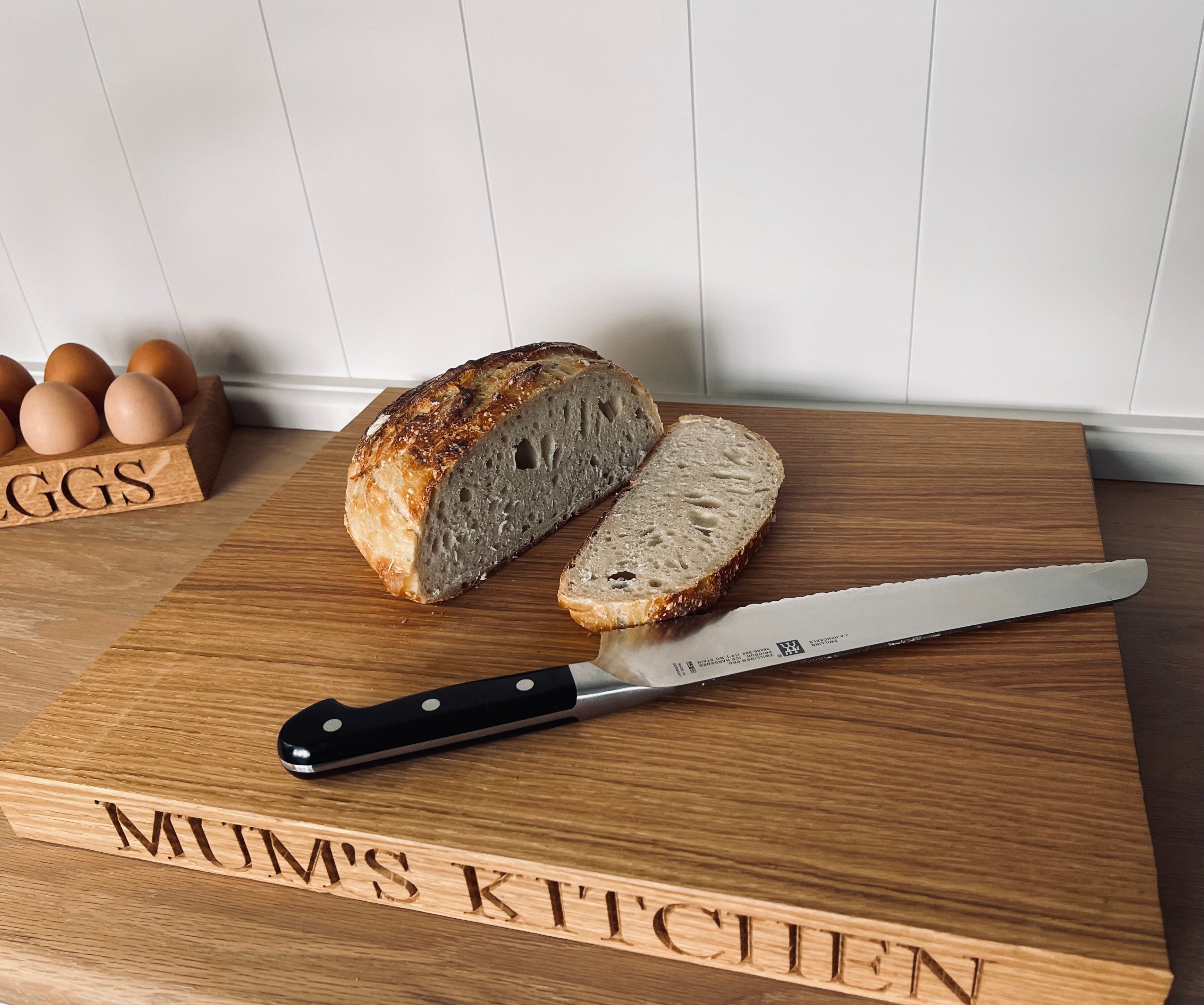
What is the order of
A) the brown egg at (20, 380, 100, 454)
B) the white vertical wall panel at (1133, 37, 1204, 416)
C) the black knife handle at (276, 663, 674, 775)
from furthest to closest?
the brown egg at (20, 380, 100, 454), the white vertical wall panel at (1133, 37, 1204, 416), the black knife handle at (276, 663, 674, 775)

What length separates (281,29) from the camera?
113 centimetres

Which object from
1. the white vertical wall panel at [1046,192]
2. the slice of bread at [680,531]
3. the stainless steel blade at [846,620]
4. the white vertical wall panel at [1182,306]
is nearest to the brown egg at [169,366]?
the slice of bread at [680,531]

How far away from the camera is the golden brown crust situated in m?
0.79

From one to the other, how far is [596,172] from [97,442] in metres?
0.73

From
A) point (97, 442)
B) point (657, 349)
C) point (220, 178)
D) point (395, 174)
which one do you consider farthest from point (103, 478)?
point (657, 349)

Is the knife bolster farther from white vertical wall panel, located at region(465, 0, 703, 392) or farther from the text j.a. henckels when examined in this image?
white vertical wall panel, located at region(465, 0, 703, 392)

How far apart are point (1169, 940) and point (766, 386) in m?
0.73

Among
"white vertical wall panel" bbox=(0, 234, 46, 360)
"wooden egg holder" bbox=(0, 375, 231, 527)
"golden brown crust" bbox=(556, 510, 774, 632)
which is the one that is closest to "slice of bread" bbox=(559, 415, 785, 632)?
"golden brown crust" bbox=(556, 510, 774, 632)

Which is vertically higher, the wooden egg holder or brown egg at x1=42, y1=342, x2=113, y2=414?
brown egg at x1=42, y1=342, x2=113, y2=414

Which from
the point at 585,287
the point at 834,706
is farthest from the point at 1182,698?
the point at 585,287

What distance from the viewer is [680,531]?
2.92ft

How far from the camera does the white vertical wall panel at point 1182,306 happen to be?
2.99 feet

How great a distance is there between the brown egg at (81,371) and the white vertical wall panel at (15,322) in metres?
0.25

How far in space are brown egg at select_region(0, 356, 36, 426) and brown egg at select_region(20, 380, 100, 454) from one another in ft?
0.29
